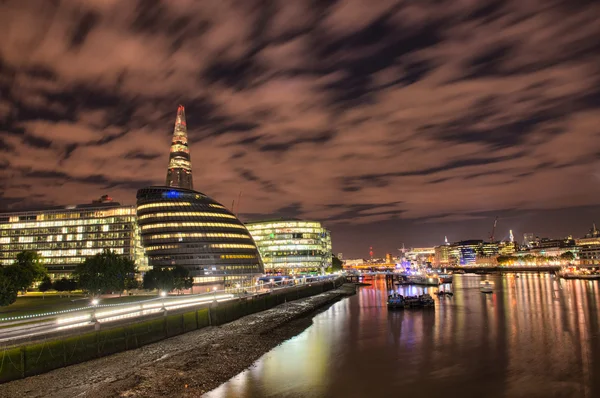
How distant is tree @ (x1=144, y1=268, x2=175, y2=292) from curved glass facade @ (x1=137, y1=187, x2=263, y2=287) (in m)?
35.6

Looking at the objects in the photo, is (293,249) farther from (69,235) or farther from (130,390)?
(130,390)

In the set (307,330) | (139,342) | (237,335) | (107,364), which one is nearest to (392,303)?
(307,330)

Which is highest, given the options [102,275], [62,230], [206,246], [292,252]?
[62,230]

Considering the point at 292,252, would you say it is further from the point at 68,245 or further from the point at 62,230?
the point at 62,230

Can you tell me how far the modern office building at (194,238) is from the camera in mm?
118250

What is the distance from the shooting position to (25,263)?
209ft

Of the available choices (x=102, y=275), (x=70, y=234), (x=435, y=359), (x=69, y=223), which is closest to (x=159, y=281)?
(x=102, y=275)

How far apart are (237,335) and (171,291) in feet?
148

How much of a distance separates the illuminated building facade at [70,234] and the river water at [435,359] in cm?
9884

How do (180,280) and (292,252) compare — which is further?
(292,252)

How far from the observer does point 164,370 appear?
27016mm

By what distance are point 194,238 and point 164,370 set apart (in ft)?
310

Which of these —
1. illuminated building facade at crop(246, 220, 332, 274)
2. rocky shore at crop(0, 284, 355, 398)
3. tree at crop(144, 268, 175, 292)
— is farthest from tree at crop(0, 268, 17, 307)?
illuminated building facade at crop(246, 220, 332, 274)

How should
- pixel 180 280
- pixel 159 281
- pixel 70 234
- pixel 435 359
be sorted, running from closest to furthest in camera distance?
pixel 435 359, pixel 159 281, pixel 180 280, pixel 70 234
